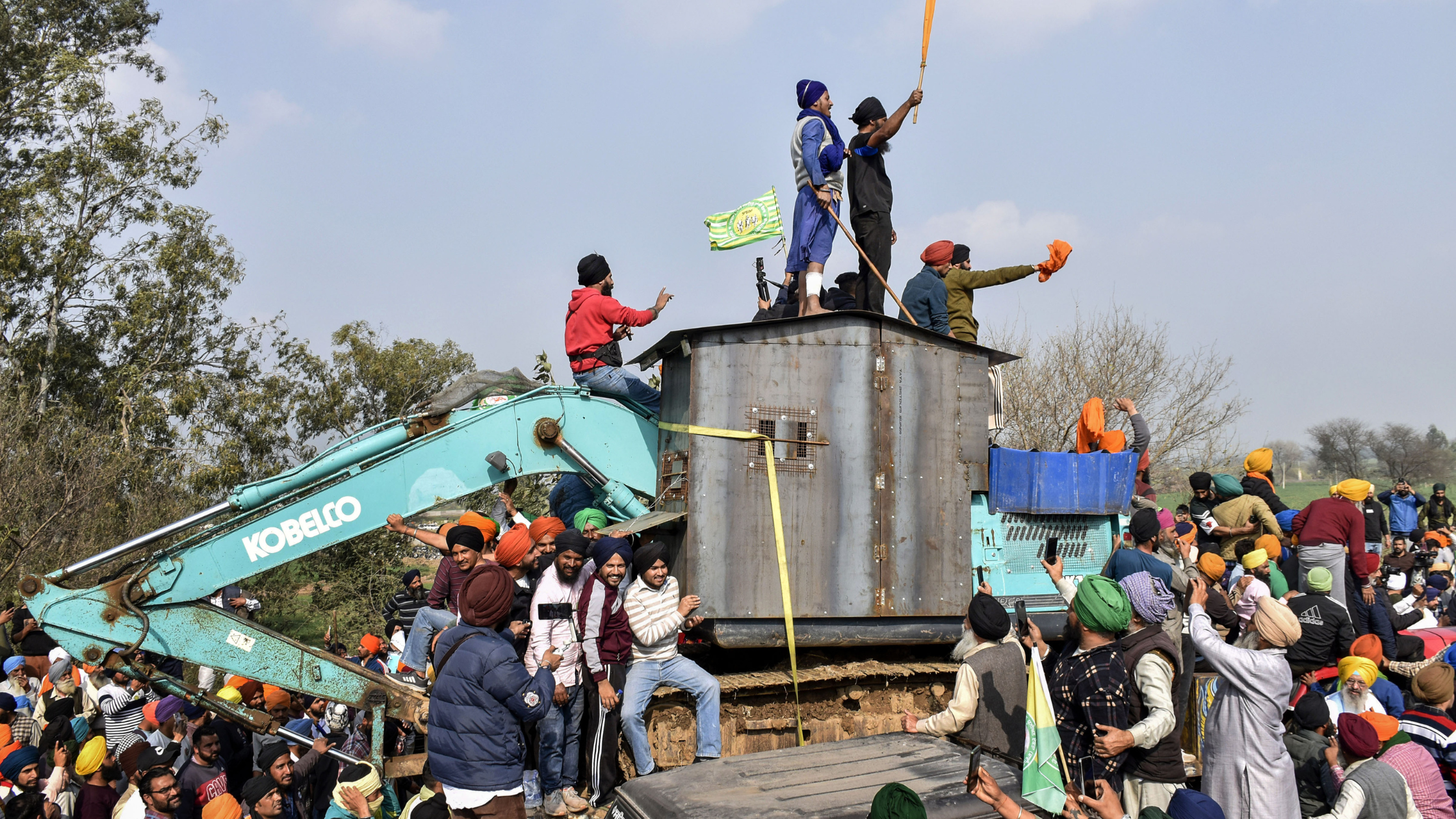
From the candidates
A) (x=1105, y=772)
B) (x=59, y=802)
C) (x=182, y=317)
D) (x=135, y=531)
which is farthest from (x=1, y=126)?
(x=1105, y=772)

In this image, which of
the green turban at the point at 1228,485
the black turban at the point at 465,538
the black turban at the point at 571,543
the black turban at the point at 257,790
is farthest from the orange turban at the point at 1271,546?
the black turban at the point at 257,790

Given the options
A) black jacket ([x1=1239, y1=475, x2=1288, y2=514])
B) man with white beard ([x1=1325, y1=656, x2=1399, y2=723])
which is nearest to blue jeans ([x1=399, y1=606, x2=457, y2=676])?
man with white beard ([x1=1325, y1=656, x2=1399, y2=723])

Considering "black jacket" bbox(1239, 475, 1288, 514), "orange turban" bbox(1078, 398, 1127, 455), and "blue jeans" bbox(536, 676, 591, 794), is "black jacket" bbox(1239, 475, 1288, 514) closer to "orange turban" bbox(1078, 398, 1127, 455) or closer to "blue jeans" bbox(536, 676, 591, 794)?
"orange turban" bbox(1078, 398, 1127, 455)

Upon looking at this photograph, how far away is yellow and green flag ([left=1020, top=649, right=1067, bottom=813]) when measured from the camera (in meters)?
4.60

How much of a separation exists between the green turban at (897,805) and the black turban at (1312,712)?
12.6ft

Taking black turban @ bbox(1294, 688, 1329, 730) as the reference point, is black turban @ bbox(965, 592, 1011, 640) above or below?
above

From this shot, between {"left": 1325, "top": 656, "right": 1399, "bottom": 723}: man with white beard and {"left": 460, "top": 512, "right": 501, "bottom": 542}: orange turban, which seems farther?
{"left": 460, "top": 512, "right": 501, "bottom": 542}: orange turban

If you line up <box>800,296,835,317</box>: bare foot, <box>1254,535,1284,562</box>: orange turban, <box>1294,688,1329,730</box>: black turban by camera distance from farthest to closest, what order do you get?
<box>1254,535,1284,562</box>: orange turban → <box>800,296,835,317</box>: bare foot → <box>1294,688,1329,730</box>: black turban

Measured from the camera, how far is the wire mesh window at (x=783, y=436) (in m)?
7.57

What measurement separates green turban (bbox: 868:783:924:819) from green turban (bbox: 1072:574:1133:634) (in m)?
1.71

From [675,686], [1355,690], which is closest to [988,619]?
[675,686]

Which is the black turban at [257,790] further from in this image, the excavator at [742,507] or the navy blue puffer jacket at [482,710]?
the navy blue puffer jacket at [482,710]

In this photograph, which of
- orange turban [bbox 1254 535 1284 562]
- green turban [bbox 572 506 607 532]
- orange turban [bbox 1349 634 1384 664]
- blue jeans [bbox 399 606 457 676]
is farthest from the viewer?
orange turban [bbox 1254 535 1284 562]

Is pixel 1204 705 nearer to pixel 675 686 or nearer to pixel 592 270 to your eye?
pixel 675 686
